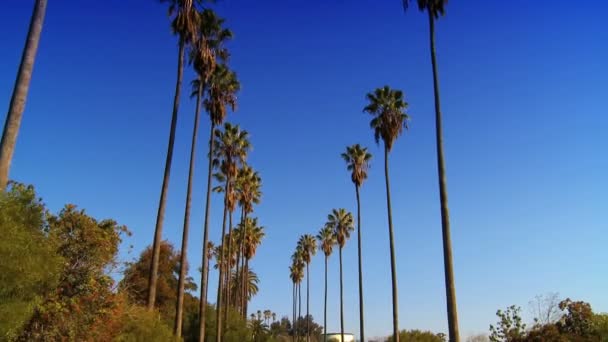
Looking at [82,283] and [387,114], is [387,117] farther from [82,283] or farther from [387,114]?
[82,283]

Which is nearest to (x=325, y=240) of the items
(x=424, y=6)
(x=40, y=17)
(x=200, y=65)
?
(x=200, y=65)

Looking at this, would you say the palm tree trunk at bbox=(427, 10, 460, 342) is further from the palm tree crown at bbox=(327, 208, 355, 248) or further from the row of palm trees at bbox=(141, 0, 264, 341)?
the palm tree crown at bbox=(327, 208, 355, 248)

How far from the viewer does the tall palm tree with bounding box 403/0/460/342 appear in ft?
63.8

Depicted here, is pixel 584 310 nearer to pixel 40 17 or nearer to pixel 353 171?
pixel 353 171

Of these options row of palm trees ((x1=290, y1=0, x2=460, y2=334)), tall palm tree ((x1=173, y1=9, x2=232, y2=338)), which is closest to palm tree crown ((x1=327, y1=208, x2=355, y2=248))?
row of palm trees ((x1=290, y1=0, x2=460, y2=334))

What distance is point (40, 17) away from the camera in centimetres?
1596

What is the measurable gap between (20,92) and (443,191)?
15934mm

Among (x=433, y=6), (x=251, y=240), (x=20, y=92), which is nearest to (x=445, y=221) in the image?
(x=433, y=6)

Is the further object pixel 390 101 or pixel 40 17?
pixel 390 101

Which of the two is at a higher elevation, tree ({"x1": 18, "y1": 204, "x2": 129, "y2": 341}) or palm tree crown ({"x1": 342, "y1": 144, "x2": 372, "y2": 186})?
palm tree crown ({"x1": 342, "y1": 144, "x2": 372, "y2": 186})

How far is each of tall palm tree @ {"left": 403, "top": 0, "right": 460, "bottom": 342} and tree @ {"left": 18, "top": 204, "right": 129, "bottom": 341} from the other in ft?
45.0

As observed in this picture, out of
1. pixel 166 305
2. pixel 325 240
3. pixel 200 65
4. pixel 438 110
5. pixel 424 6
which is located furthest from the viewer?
pixel 325 240

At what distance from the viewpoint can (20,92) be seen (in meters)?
14.8

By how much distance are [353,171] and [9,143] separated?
3857 centimetres
